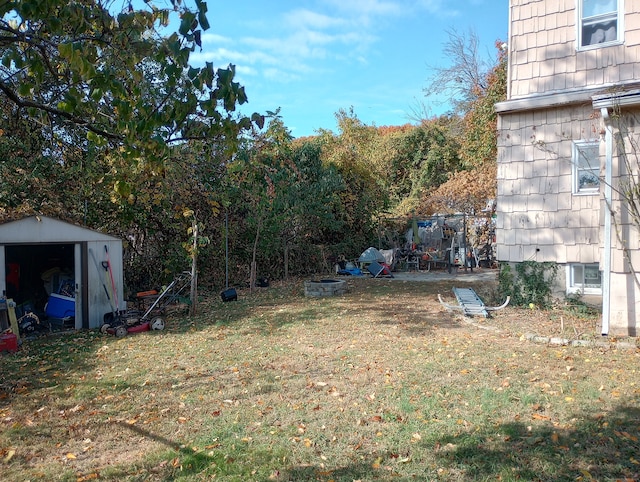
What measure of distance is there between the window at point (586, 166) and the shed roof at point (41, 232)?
928cm

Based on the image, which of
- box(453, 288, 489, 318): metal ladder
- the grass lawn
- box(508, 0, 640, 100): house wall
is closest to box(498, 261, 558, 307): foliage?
box(453, 288, 489, 318): metal ladder

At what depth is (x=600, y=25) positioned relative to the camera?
27.6 feet

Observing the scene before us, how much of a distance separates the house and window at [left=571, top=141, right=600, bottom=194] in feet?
0.06

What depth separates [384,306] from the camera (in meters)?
10.3

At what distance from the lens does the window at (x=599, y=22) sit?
8.23 metres

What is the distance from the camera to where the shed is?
848 centimetres

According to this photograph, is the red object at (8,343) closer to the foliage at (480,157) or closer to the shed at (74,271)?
the shed at (74,271)

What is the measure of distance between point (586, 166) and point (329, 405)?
22.7 feet

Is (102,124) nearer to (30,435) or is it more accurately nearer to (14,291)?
(30,435)

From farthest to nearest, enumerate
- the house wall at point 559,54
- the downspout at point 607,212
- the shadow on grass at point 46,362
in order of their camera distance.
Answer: the house wall at point 559,54 → the downspout at point 607,212 → the shadow on grass at point 46,362

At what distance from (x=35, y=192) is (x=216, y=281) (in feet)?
16.7

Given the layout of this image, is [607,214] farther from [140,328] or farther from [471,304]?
[140,328]

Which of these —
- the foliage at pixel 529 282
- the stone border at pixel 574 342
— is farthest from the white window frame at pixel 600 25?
the stone border at pixel 574 342

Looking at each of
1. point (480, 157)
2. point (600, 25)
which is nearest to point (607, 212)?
point (600, 25)
